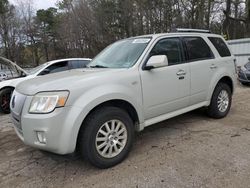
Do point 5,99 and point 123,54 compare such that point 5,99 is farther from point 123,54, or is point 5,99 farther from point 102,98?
point 102,98

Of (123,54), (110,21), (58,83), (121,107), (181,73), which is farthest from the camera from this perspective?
(110,21)

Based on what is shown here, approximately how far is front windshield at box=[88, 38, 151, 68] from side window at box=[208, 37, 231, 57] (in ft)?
5.80

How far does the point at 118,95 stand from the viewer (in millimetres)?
3521

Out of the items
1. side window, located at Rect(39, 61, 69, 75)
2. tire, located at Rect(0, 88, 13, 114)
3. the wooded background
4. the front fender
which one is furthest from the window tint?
the wooded background

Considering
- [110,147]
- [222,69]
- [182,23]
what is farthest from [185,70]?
[182,23]

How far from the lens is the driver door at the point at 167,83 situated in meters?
3.95

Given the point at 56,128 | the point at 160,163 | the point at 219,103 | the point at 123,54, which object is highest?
the point at 123,54

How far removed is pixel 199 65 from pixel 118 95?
1986 millimetres

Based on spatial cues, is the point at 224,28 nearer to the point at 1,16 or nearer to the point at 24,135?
the point at 1,16

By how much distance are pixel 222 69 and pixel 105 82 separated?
9.39 ft

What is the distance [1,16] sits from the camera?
86.5 ft

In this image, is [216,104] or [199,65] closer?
[199,65]

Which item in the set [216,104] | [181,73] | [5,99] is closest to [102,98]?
[181,73]

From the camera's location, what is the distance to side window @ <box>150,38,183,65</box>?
4.26 meters
